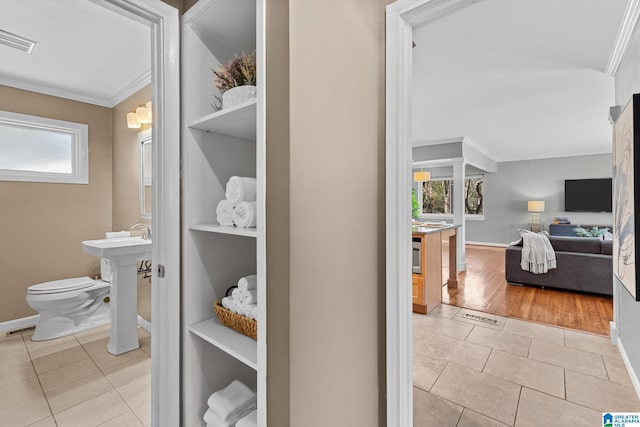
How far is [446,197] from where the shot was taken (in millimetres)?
8641

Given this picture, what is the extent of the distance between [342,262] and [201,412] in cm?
98

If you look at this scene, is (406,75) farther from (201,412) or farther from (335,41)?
(201,412)

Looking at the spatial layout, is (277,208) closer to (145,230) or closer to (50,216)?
(145,230)

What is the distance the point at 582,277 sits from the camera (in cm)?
398

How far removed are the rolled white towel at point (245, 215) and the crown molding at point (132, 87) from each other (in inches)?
93.0

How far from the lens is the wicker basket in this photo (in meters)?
1.18

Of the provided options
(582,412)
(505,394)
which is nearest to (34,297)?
(505,394)

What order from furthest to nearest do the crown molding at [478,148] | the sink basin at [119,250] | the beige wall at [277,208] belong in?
the crown molding at [478,148] < the sink basin at [119,250] < the beige wall at [277,208]

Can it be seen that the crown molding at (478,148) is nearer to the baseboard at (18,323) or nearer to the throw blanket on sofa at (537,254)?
the throw blanket on sofa at (537,254)

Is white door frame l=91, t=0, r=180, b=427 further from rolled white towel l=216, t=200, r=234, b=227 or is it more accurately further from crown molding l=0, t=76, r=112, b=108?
crown molding l=0, t=76, r=112, b=108

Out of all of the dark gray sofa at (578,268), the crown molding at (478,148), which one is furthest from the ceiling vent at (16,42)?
the dark gray sofa at (578,268)

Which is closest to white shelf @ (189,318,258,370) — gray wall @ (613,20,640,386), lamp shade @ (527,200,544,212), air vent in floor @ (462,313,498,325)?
gray wall @ (613,20,640,386)

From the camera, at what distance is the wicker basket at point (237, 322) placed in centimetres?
118

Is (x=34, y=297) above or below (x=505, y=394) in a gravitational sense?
above
